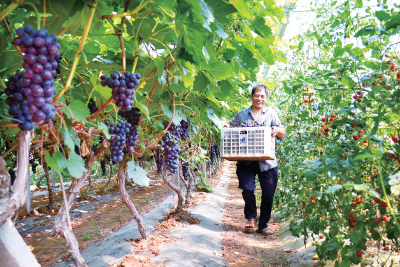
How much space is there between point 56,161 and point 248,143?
276 centimetres

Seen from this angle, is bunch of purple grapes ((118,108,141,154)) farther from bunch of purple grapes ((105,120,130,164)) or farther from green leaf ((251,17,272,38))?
green leaf ((251,17,272,38))

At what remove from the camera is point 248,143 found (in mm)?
3750

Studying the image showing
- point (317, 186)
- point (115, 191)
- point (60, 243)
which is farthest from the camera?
point (115, 191)

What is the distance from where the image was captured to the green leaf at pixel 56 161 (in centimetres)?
130

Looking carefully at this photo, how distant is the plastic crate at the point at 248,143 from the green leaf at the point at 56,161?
2651 mm

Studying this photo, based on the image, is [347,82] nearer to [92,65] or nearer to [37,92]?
[92,65]

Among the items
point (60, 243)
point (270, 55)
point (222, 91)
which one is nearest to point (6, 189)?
point (222, 91)

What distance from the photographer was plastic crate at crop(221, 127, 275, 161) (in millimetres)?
3633

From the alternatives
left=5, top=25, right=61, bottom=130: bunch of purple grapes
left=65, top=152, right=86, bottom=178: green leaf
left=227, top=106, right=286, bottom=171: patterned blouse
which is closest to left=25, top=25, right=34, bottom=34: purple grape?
left=5, top=25, right=61, bottom=130: bunch of purple grapes

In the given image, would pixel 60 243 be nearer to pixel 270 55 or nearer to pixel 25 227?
pixel 25 227

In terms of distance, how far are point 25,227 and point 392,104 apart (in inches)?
250

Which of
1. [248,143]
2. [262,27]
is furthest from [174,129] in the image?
[262,27]

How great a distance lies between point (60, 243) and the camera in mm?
4746

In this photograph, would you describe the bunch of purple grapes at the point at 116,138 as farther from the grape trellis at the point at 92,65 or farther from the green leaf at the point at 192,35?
the green leaf at the point at 192,35
